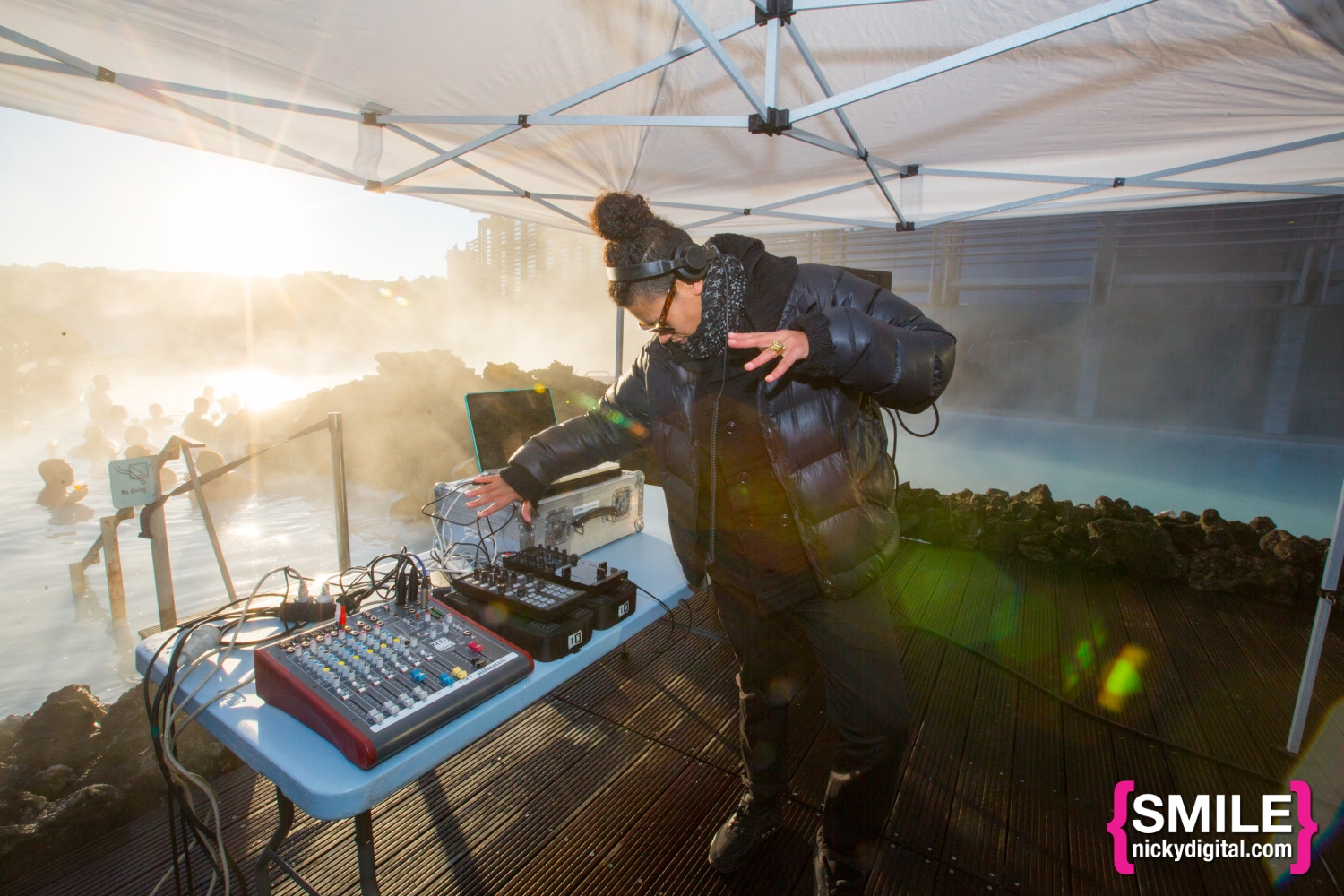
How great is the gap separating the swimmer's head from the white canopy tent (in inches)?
248

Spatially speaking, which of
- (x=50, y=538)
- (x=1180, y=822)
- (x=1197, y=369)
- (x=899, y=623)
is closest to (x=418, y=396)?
(x=50, y=538)

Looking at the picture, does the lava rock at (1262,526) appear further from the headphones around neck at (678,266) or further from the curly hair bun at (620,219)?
the curly hair bun at (620,219)

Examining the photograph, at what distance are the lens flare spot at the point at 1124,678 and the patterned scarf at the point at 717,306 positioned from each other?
310cm

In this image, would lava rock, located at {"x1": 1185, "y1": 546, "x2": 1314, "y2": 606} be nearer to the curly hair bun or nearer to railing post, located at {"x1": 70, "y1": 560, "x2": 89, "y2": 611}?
the curly hair bun

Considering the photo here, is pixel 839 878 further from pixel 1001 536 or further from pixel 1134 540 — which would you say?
pixel 1134 540

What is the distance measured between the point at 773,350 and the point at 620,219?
559mm

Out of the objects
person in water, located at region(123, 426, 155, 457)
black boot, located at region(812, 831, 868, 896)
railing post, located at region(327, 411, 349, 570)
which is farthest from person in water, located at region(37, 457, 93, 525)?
black boot, located at region(812, 831, 868, 896)

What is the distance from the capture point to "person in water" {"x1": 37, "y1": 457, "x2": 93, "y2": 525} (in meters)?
6.52

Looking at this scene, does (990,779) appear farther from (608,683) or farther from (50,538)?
(50,538)

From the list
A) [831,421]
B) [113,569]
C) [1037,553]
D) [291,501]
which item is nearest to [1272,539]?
[1037,553]

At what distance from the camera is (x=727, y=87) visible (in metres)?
2.67

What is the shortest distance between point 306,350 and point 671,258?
38.9 feet

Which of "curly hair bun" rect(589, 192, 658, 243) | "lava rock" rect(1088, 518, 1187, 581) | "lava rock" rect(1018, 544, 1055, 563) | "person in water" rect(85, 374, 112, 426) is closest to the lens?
"curly hair bun" rect(589, 192, 658, 243)

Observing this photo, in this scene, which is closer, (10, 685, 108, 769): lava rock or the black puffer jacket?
the black puffer jacket
